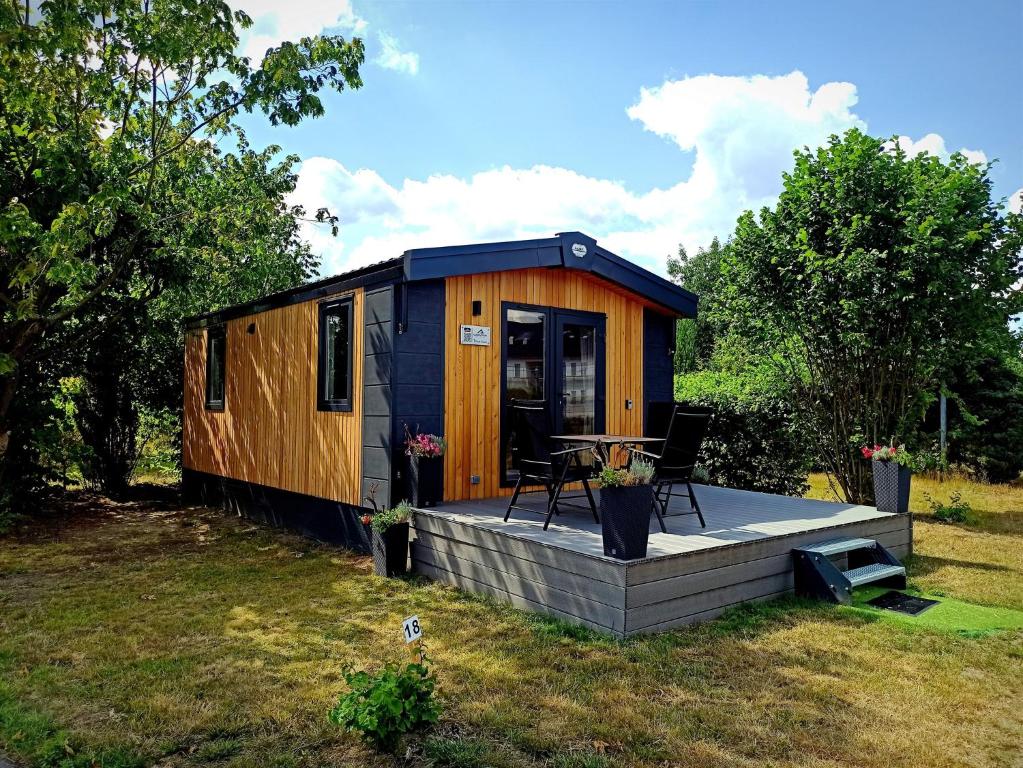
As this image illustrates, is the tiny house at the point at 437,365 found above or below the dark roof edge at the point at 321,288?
below

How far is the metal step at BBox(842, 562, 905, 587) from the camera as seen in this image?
4855 mm

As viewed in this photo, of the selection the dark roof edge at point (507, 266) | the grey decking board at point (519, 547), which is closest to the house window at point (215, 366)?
the dark roof edge at point (507, 266)

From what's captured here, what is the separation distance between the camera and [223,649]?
3863mm

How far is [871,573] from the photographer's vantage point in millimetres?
4992

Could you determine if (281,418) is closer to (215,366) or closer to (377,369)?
(377,369)

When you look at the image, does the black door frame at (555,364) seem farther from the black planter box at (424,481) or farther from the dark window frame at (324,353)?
the dark window frame at (324,353)

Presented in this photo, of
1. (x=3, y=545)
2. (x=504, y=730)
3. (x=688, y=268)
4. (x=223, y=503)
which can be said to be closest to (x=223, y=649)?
(x=504, y=730)

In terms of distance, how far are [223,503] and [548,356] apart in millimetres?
5133

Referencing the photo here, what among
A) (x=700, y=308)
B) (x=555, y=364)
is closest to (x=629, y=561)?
(x=555, y=364)

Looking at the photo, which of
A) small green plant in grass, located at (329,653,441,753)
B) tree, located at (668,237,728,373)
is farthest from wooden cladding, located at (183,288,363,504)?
tree, located at (668,237,728,373)

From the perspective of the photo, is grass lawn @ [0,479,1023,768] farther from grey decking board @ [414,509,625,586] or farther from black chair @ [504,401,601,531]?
black chair @ [504,401,601,531]

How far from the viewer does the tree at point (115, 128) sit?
6.04 m

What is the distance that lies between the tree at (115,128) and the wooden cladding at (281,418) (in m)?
1.49

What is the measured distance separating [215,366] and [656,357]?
5995 mm
